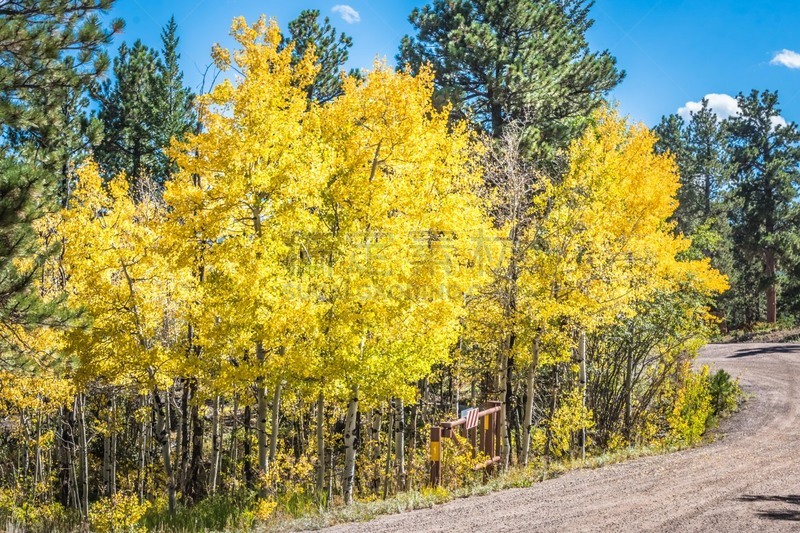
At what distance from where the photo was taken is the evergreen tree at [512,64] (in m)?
21.0

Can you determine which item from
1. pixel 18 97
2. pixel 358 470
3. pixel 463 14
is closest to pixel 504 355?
pixel 358 470

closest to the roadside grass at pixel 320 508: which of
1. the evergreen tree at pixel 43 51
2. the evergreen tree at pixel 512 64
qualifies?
the evergreen tree at pixel 43 51

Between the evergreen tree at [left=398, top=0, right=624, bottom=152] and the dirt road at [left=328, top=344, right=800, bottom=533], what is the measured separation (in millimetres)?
10890

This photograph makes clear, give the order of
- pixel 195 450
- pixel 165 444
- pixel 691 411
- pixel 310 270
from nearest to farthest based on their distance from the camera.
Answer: pixel 310 270 → pixel 165 444 → pixel 691 411 → pixel 195 450

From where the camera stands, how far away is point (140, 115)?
2736 cm

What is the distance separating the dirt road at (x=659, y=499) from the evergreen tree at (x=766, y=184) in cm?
2764

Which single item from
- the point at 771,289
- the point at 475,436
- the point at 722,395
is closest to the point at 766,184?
the point at 771,289

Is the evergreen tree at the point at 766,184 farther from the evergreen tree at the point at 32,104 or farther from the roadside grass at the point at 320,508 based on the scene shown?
the evergreen tree at the point at 32,104

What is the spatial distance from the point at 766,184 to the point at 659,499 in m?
36.0

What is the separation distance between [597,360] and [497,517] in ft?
34.8

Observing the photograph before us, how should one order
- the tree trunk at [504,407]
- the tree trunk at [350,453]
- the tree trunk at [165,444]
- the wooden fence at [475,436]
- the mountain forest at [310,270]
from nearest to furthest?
1. the mountain forest at [310,270]
2. the wooden fence at [475,436]
3. the tree trunk at [350,453]
4. the tree trunk at [165,444]
5. the tree trunk at [504,407]

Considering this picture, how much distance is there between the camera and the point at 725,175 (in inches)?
1654

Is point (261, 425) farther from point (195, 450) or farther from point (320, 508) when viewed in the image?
point (195, 450)

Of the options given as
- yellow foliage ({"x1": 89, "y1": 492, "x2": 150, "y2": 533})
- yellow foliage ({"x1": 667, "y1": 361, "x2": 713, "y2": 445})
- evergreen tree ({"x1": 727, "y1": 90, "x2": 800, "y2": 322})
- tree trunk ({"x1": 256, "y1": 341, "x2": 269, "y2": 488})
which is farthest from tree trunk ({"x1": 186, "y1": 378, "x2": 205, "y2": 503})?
evergreen tree ({"x1": 727, "y1": 90, "x2": 800, "y2": 322})
